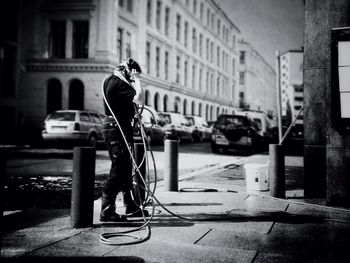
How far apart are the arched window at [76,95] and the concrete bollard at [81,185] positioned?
2541 centimetres

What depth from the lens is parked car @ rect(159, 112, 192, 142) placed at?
963 inches

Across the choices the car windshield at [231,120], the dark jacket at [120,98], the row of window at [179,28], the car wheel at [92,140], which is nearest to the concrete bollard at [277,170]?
the dark jacket at [120,98]

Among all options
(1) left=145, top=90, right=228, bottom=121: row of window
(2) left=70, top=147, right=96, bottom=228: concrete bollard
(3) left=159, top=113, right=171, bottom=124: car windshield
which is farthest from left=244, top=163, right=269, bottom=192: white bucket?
(1) left=145, top=90, right=228, bottom=121: row of window

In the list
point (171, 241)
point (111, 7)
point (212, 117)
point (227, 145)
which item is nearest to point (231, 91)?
point (212, 117)

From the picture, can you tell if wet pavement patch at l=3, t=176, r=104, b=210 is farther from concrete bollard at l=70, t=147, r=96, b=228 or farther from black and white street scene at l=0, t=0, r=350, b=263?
concrete bollard at l=70, t=147, r=96, b=228

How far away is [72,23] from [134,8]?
248 inches

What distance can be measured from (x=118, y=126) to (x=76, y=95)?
2572 cm

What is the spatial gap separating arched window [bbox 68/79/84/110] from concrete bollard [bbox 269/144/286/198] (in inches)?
948

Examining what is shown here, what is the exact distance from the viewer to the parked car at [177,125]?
24.5 m

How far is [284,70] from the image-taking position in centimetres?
754

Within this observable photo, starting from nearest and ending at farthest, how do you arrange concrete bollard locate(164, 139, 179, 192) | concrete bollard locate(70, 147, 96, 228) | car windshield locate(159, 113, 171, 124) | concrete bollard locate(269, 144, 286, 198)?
concrete bollard locate(70, 147, 96, 228) < concrete bollard locate(269, 144, 286, 198) < concrete bollard locate(164, 139, 179, 192) < car windshield locate(159, 113, 171, 124)

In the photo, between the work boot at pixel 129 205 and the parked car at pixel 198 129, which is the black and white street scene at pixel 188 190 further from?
the parked car at pixel 198 129

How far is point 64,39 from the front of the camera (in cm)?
2984

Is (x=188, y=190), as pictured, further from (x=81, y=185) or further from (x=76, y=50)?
(x=76, y=50)
